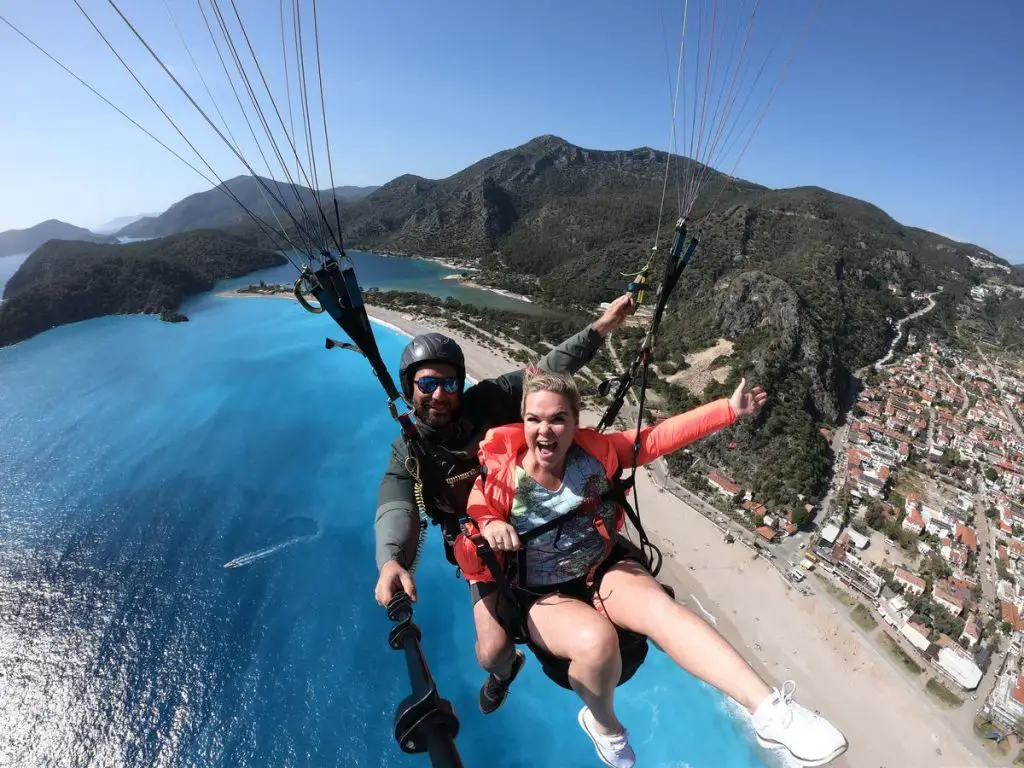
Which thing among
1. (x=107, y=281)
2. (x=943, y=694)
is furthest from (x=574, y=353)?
(x=107, y=281)

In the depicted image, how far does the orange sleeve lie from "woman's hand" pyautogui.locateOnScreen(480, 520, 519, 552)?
0.74m

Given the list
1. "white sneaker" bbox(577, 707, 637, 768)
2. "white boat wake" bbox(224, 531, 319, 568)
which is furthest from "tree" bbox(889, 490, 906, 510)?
"white boat wake" bbox(224, 531, 319, 568)

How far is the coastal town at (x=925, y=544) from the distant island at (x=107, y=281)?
50.9 metres

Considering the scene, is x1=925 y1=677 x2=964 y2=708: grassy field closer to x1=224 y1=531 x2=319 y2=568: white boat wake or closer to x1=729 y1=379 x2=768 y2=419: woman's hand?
x1=729 y1=379 x2=768 y2=419: woman's hand

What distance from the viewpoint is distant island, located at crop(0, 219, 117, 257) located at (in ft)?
441

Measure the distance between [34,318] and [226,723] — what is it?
4739cm

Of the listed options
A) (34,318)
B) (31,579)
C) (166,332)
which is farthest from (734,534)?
(34,318)

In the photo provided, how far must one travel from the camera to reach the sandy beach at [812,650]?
33.4 ft

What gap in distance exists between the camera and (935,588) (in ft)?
45.3

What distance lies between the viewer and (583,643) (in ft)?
6.81

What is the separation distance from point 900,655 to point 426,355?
16032mm

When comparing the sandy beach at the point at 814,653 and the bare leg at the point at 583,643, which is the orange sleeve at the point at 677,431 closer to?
the bare leg at the point at 583,643

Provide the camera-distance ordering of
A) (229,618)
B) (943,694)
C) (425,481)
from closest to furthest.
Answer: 1. (425,481)
2. (943,694)
3. (229,618)

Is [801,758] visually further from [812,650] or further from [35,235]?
[35,235]
